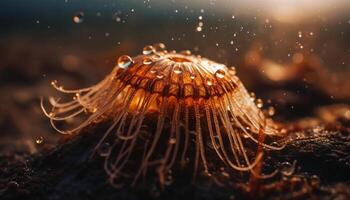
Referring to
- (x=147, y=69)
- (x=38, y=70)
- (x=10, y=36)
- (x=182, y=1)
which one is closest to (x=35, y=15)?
(x=10, y=36)

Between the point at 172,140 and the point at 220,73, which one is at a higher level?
the point at 220,73

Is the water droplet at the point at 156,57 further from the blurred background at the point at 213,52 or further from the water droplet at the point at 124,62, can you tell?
the blurred background at the point at 213,52

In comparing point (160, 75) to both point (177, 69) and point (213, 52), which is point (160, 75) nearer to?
point (177, 69)

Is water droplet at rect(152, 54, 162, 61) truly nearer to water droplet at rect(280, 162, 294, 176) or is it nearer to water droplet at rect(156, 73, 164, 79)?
water droplet at rect(156, 73, 164, 79)

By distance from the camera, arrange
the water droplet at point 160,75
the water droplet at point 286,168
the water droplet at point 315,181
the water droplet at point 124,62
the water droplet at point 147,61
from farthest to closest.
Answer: the water droplet at point 124,62, the water droplet at point 147,61, the water droplet at point 160,75, the water droplet at point 286,168, the water droplet at point 315,181

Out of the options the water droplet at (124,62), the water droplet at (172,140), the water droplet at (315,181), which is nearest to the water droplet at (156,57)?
the water droplet at (124,62)

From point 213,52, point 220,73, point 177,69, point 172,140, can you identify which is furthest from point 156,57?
point 213,52

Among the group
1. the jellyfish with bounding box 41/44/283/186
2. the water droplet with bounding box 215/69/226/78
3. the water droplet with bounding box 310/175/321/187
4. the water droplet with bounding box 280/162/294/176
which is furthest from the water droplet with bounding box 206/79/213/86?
the water droplet with bounding box 310/175/321/187
